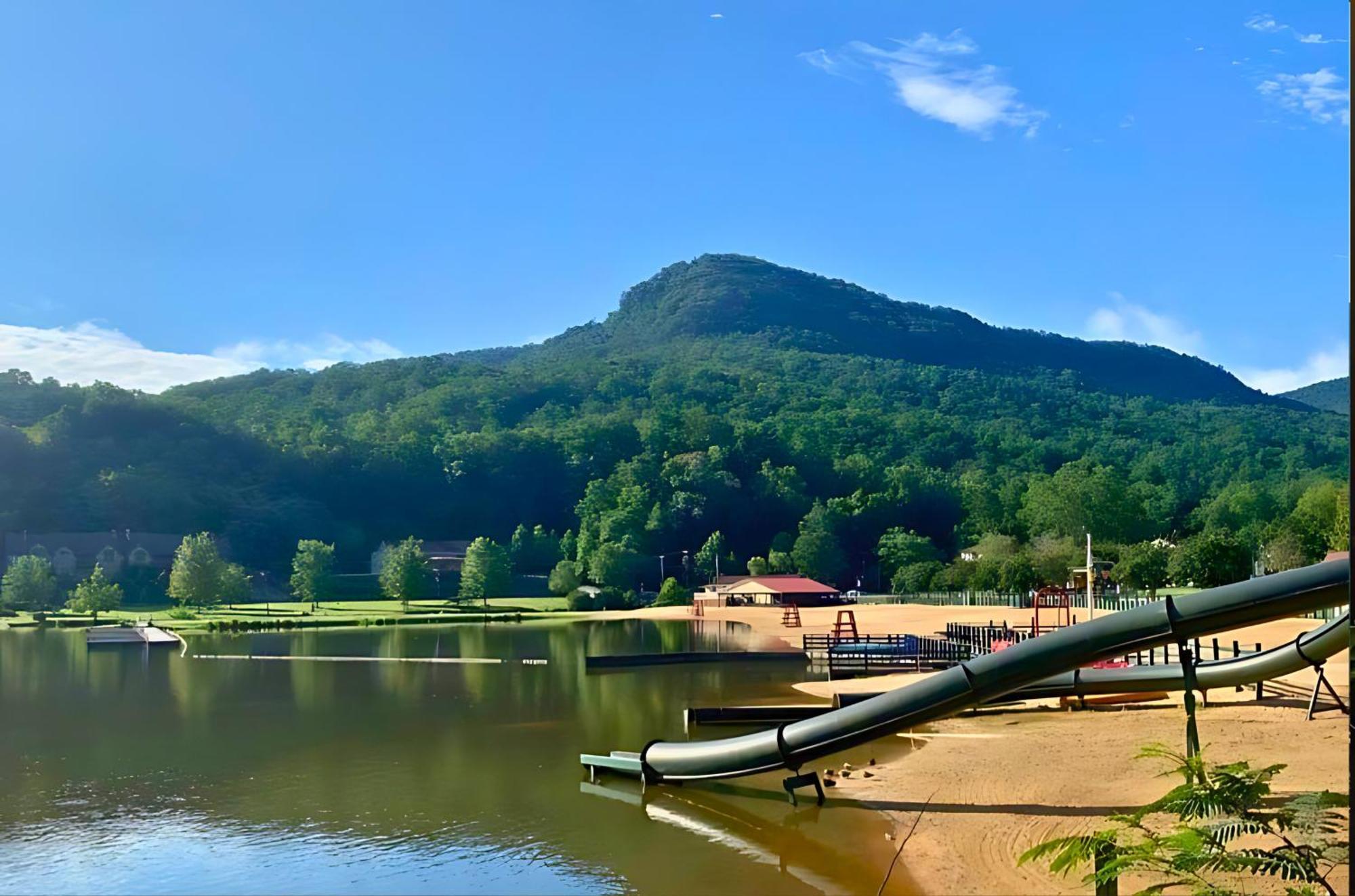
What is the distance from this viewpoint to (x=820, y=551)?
116188 mm

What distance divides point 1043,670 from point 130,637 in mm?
57245

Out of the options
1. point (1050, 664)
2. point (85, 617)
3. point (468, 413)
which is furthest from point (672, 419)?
point (1050, 664)

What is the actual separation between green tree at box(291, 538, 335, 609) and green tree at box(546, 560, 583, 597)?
69.1 feet

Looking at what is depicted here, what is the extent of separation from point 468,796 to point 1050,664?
10621mm

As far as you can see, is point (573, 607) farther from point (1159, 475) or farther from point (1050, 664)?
point (1050, 664)

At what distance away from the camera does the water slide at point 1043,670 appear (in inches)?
641

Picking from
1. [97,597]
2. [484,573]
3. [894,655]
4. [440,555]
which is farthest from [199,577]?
[894,655]

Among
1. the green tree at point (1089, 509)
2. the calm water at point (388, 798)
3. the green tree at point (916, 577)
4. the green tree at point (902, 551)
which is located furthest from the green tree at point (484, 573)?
the calm water at point (388, 798)

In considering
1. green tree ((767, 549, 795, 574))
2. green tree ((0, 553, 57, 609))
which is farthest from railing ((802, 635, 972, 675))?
green tree ((767, 549, 795, 574))

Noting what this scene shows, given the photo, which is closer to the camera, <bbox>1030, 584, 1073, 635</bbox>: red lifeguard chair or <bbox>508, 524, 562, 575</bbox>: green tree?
<bbox>1030, 584, 1073, 635</bbox>: red lifeguard chair

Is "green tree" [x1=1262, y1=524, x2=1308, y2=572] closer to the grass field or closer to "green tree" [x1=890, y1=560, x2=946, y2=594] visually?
"green tree" [x1=890, y1=560, x2=946, y2=594]

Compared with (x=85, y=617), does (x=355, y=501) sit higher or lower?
higher

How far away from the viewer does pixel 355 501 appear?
454 feet

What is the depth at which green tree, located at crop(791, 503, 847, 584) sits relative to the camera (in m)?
115
